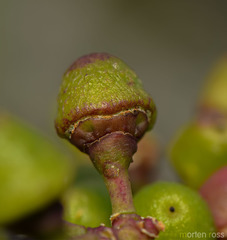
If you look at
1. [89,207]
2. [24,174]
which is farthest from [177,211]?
[24,174]

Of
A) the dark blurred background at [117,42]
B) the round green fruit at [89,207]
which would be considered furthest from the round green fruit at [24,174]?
the dark blurred background at [117,42]

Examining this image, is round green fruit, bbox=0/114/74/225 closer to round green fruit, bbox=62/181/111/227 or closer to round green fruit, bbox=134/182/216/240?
round green fruit, bbox=62/181/111/227

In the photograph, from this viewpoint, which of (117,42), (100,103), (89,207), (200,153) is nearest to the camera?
(100,103)

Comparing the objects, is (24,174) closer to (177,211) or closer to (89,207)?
(89,207)

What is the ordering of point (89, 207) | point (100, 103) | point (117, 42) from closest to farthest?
point (100, 103)
point (89, 207)
point (117, 42)

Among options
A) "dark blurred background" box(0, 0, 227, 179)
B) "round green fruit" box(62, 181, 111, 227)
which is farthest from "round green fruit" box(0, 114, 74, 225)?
"dark blurred background" box(0, 0, 227, 179)
